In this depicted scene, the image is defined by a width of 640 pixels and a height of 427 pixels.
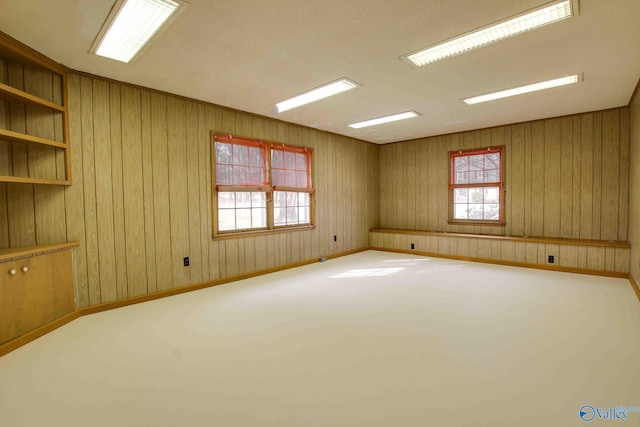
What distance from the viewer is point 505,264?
5363 mm

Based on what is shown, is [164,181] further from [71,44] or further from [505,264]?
[505,264]

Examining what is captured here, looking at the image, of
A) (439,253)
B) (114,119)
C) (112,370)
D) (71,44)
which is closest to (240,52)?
(71,44)

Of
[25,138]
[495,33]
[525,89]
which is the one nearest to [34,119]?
[25,138]

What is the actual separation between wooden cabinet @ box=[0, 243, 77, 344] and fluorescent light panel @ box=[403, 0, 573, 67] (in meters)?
3.91

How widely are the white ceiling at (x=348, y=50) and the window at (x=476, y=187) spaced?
1.63m

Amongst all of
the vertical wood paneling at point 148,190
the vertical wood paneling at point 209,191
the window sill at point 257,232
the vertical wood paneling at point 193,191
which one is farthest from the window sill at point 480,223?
the vertical wood paneling at point 148,190

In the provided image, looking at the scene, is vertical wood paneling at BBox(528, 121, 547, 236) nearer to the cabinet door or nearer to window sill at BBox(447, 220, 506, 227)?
window sill at BBox(447, 220, 506, 227)

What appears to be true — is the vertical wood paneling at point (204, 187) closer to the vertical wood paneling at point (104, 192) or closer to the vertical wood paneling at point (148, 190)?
the vertical wood paneling at point (148, 190)

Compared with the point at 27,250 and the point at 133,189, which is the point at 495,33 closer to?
the point at 133,189

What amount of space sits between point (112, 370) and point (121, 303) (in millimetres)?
1536

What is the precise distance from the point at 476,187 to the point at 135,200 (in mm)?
5962

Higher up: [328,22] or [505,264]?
[328,22]

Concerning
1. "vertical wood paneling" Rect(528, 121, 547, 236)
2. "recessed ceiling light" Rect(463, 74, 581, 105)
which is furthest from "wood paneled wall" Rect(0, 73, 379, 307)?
"vertical wood paneling" Rect(528, 121, 547, 236)

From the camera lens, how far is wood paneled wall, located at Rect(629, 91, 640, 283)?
3719 millimetres
